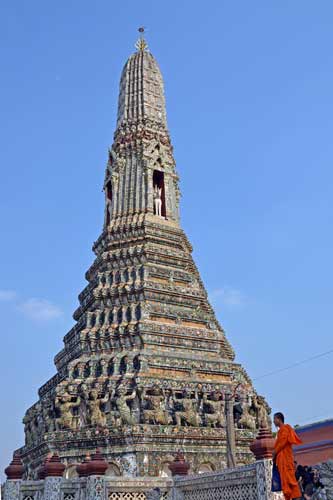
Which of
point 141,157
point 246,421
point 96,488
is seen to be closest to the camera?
point 96,488

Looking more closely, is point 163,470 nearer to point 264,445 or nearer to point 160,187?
point 264,445

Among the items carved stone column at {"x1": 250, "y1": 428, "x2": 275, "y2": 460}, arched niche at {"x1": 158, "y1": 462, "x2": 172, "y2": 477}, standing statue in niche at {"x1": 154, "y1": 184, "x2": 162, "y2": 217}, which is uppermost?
standing statue in niche at {"x1": 154, "y1": 184, "x2": 162, "y2": 217}

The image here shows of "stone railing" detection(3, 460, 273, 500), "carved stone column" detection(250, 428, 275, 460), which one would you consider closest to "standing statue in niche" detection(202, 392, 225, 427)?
"stone railing" detection(3, 460, 273, 500)

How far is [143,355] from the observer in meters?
22.3

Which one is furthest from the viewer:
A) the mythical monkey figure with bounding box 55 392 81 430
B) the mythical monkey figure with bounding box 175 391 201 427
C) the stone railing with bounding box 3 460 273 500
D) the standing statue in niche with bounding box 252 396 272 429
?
the standing statue in niche with bounding box 252 396 272 429

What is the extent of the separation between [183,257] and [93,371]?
7070 millimetres

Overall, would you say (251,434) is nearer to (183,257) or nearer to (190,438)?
(190,438)

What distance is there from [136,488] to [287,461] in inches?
192

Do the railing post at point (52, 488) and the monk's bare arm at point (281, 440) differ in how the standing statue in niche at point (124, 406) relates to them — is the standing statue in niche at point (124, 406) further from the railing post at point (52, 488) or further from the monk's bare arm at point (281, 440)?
the monk's bare arm at point (281, 440)

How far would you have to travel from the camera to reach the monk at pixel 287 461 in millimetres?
8648

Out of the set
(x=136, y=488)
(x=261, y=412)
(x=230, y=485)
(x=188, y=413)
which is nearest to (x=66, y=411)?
(x=188, y=413)

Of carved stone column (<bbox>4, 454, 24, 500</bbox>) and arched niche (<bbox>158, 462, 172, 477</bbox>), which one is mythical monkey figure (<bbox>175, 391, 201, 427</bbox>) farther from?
carved stone column (<bbox>4, 454, 24, 500</bbox>)

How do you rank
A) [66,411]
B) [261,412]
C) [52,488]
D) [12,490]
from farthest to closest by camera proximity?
[261,412]
[66,411]
[12,490]
[52,488]

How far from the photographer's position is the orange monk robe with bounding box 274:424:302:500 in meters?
8.65
